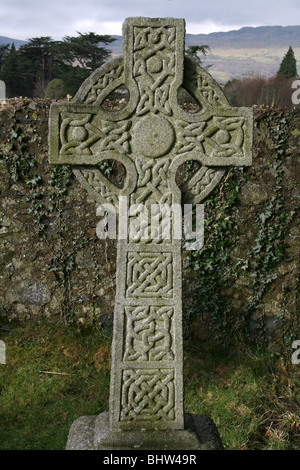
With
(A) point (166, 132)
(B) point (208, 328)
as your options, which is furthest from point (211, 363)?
(A) point (166, 132)

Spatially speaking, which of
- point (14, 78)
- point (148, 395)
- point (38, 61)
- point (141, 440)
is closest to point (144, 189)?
point (148, 395)

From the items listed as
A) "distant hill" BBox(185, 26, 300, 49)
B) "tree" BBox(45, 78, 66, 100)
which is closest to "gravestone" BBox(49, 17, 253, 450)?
"tree" BBox(45, 78, 66, 100)

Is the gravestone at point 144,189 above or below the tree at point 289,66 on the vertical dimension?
below

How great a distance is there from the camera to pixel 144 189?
2.52 metres

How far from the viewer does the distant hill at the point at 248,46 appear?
57188 mm

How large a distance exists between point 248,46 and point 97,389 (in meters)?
82.9

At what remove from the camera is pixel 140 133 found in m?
2.49

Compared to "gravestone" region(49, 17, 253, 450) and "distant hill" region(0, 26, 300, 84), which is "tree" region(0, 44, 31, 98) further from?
"distant hill" region(0, 26, 300, 84)

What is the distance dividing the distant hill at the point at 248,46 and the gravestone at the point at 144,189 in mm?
52103

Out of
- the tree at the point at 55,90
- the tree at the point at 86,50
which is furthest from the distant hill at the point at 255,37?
the tree at the point at 55,90

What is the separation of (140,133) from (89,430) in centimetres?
166

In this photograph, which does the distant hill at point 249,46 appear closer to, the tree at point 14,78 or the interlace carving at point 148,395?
the tree at point 14,78

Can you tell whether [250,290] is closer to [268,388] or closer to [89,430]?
[268,388]

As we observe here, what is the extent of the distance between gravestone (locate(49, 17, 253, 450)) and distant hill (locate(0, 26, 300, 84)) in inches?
2051
